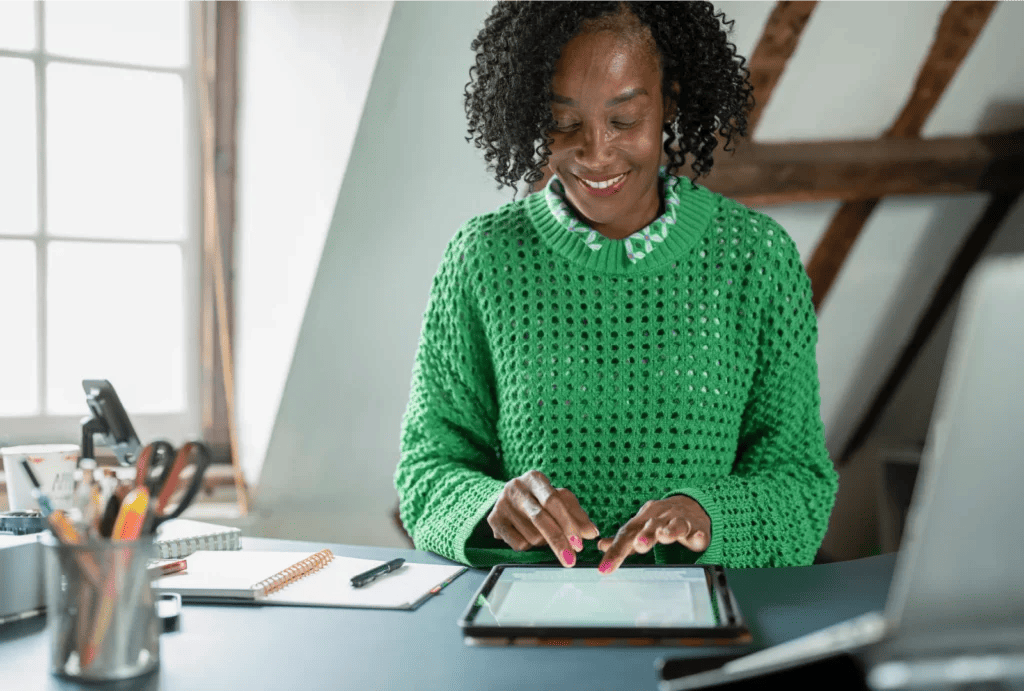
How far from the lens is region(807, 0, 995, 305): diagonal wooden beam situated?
2645mm

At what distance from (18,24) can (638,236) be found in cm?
164

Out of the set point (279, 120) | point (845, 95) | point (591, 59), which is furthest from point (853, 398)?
point (591, 59)

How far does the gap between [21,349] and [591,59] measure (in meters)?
1.69

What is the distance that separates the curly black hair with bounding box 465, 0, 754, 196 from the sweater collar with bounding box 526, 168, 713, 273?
0.27 feet

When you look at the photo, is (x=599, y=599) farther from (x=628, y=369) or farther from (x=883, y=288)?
(x=883, y=288)

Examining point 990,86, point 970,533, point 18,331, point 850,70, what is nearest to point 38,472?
point 970,533

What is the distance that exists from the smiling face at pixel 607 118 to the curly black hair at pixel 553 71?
2cm

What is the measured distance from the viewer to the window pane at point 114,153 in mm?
2285

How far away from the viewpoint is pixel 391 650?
79 centimetres

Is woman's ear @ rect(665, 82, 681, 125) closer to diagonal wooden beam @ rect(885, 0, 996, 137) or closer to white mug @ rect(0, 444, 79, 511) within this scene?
white mug @ rect(0, 444, 79, 511)

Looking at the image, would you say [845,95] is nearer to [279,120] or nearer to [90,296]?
[279,120]

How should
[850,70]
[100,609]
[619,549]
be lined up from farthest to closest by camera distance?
[850,70], [619,549], [100,609]

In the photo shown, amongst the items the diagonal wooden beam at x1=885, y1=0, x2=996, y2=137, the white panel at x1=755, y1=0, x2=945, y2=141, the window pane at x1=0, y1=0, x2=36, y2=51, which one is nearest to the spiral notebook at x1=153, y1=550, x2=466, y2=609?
the window pane at x1=0, y1=0, x2=36, y2=51

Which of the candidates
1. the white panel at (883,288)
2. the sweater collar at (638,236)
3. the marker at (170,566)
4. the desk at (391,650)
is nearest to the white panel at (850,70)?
the white panel at (883,288)
